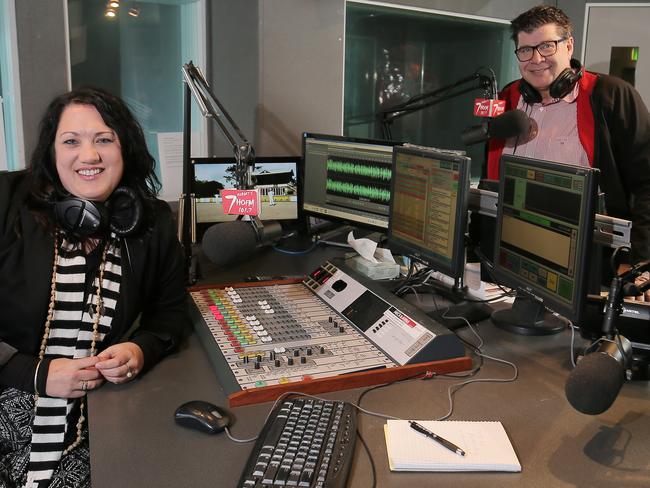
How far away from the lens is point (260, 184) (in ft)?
8.65

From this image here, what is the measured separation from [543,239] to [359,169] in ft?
3.10

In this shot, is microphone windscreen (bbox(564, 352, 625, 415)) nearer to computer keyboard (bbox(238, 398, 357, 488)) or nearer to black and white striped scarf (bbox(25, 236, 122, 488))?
computer keyboard (bbox(238, 398, 357, 488))

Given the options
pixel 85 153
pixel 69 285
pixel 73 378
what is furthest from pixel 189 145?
pixel 73 378

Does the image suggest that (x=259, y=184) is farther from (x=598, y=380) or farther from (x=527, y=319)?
(x=598, y=380)

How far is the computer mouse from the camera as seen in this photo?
3.88 feet

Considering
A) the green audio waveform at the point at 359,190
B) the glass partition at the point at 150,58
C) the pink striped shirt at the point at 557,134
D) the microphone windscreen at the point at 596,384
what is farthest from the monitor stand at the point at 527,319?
the glass partition at the point at 150,58

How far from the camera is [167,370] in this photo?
1.47 meters

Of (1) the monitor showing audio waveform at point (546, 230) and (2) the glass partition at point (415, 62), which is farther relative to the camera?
(2) the glass partition at point (415, 62)

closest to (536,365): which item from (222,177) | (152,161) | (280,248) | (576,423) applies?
(576,423)

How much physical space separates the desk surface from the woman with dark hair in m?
0.13

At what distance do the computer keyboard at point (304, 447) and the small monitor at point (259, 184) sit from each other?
1.42 meters

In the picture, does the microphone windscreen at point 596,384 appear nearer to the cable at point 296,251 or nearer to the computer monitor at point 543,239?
the computer monitor at point 543,239

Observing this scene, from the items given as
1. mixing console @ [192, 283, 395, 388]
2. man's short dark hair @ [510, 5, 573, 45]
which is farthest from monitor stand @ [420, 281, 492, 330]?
man's short dark hair @ [510, 5, 573, 45]

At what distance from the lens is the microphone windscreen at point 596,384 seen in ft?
3.70
